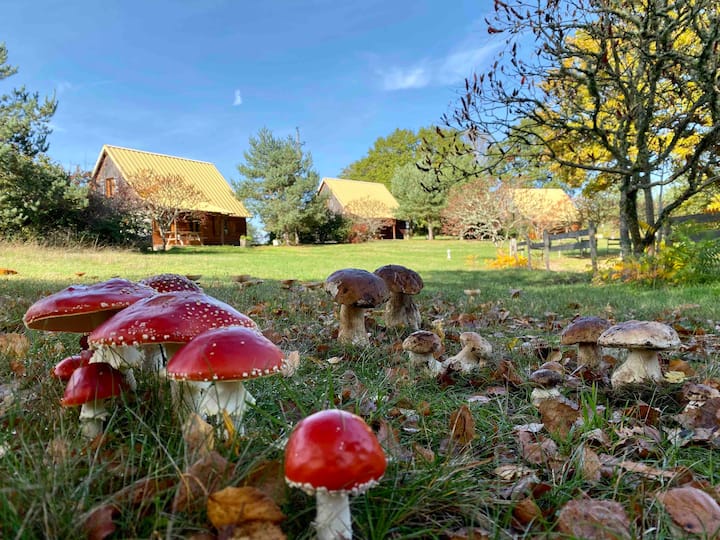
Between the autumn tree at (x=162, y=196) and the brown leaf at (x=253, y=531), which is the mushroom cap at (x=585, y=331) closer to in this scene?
the brown leaf at (x=253, y=531)

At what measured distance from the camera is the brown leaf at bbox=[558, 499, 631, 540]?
1.12 metres

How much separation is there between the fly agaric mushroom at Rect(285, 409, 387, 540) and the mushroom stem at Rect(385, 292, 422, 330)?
2.94 m

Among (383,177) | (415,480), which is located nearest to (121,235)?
(415,480)

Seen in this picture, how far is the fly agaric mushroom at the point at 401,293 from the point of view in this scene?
3789mm

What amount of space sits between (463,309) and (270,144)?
32884 mm

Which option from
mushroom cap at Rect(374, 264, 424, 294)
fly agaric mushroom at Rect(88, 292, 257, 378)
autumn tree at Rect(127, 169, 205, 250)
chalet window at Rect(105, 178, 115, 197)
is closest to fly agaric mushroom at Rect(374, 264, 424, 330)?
mushroom cap at Rect(374, 264, 424, 294)

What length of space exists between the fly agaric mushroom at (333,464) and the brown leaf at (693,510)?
803 mm

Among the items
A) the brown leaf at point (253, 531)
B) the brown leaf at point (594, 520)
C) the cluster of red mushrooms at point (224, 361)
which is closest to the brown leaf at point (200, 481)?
the brown leaf at point (253, 531)

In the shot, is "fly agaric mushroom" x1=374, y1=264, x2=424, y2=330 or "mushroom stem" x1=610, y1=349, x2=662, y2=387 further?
"fly agaric mushroom" x1=374, y1=264, x2=424, y2=330

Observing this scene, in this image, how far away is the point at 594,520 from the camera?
1158 mm

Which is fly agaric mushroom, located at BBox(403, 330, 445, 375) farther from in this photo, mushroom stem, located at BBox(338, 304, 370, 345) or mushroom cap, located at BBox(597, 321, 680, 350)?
mushroom cap, located at BBox(597, 321, 680, 350)

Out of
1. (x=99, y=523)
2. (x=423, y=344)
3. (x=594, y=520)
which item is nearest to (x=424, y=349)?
(x=423, y=344)

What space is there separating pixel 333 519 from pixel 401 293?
9.92ft

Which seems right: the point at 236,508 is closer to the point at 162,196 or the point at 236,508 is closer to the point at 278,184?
the point at 162,196
